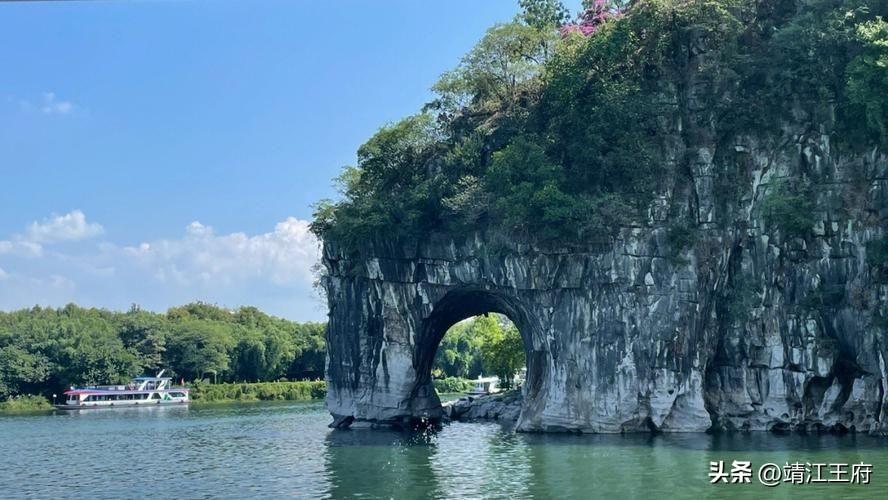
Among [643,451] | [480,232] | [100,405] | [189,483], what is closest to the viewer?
[189,483]

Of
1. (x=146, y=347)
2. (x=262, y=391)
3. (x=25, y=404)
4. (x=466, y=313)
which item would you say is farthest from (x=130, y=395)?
(x=466, y=313)

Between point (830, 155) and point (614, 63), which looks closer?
point (830, 155)

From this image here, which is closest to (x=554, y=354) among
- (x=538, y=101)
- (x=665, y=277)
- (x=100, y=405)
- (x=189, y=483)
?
(x=665, y=277)

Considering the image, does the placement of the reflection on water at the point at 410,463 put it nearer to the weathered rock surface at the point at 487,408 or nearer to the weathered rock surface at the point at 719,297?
the weathered rock surface at the point at 719,297

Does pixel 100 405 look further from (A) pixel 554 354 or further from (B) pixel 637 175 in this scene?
(B) pixel 637 175

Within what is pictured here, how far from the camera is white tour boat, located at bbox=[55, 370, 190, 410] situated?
6088cm

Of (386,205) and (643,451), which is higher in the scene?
(386,205)

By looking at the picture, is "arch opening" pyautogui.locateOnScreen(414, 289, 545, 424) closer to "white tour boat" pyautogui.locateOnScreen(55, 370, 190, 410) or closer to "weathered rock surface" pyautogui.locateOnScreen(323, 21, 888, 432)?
"weathered rock surface" pyautogui.locateOnScreen(323, 21, 888, 432)

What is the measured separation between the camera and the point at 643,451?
25.2 metres

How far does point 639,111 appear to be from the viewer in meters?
31.1

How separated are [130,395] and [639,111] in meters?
48.3

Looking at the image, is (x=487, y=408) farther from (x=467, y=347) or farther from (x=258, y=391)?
(x=467, y=347)

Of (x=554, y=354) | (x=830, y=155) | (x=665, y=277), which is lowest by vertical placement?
(x=554, y=354)

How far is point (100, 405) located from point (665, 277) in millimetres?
45969
